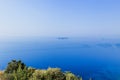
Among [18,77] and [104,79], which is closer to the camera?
[18,77]

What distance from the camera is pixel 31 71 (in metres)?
15.2

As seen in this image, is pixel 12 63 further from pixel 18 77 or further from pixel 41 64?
pixel 41 64

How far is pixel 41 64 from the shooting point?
53.6 metres

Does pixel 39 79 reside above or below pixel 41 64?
below

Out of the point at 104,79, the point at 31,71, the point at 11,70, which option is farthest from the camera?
the point at 104,79

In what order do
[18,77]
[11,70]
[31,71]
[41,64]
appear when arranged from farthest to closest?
[41,64] → [11,70] → [31,71] → [18,77]

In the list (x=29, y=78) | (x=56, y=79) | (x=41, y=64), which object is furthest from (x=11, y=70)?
(x=41, y=64)

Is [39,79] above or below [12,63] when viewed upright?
below

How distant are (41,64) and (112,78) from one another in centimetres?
2342

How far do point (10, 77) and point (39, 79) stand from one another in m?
2.21

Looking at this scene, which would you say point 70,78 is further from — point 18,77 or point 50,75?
point 18,77

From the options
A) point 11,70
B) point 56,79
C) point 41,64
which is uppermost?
point 41,64

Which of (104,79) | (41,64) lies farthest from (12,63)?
(41,64)

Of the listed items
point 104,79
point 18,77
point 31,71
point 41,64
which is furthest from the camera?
point 41,64
